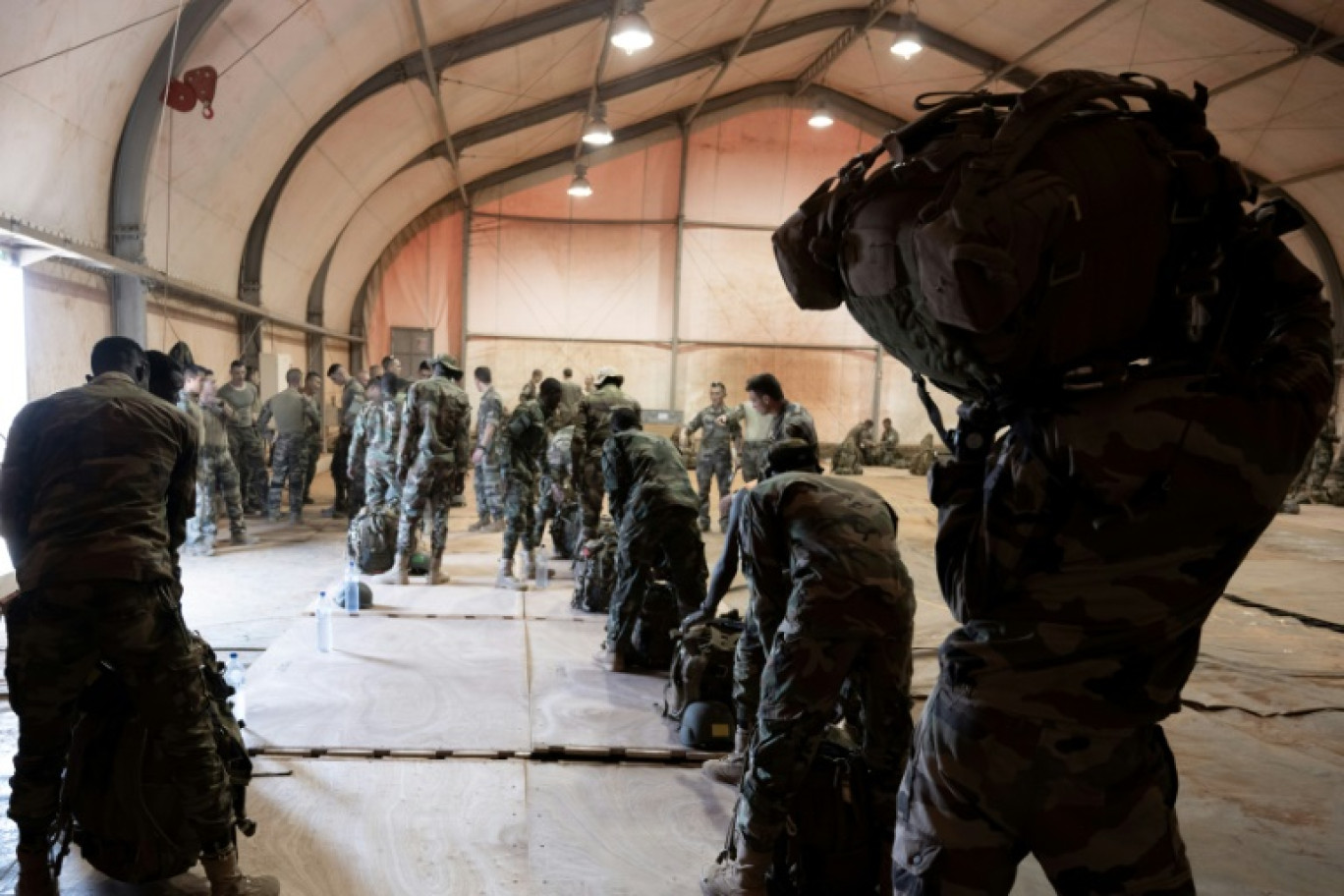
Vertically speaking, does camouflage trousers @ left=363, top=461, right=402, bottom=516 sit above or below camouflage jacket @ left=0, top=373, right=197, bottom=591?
below

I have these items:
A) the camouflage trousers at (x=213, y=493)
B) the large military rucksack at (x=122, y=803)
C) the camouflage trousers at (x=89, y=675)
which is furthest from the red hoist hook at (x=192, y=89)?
the large military rucksack at (x=122, y=803)

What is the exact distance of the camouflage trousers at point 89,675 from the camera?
2.54 metres

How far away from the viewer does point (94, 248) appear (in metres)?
7.25

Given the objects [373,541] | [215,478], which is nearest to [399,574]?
[373,541]

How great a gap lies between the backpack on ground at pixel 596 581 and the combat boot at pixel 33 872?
424 cm

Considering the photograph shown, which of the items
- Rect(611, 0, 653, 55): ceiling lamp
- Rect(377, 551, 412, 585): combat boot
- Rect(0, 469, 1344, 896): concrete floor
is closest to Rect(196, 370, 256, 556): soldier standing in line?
Rect(0, 469, 1344, 896): concrete floor

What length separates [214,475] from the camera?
865 cm

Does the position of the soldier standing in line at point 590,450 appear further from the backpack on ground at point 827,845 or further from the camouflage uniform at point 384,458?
the backpack on ground at point 827,845

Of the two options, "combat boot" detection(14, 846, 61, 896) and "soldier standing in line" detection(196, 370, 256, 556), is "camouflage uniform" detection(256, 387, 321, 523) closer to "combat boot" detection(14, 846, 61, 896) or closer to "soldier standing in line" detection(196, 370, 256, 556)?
"soldier standing in line" detection(196, 370, 256, 556)

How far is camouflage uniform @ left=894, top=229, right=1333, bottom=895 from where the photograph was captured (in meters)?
1.26

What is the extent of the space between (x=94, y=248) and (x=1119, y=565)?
28.0 feet

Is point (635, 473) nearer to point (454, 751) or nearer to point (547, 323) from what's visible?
point (454, 751)

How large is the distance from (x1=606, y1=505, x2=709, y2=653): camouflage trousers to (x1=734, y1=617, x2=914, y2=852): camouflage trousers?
212 centimetres

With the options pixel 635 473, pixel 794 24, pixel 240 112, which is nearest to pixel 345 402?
pixel 240 112
